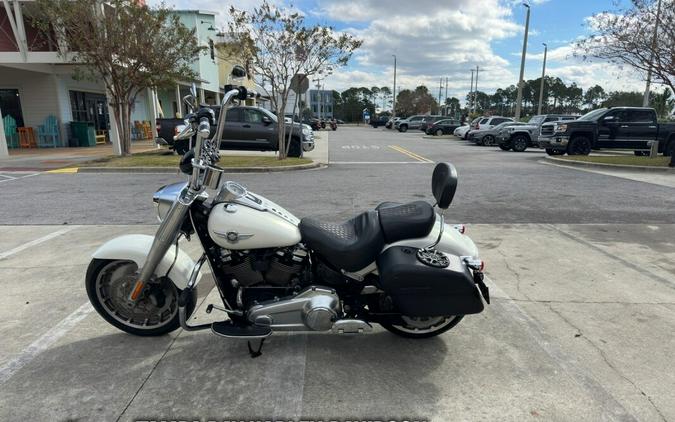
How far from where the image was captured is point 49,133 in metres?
19.1

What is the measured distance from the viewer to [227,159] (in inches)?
560

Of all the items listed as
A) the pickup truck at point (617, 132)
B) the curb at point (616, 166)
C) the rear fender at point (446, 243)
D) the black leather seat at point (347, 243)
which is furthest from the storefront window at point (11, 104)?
the pickup truck at point (617, 132)

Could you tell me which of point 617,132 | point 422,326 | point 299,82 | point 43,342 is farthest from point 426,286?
point 617,132

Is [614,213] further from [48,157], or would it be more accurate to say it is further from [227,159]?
[48,157]

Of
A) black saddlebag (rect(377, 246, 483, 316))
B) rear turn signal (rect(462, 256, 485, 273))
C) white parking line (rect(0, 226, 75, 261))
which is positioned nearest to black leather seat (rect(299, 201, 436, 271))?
black saddlebag (rect(377, 246, 483, 316))

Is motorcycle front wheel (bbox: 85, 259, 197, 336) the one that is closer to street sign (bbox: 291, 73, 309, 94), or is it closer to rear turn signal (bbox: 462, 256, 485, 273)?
rear turn signal (bbox: 462, 256, 485, 273)

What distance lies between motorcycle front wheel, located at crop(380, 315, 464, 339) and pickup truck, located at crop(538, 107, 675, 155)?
15.7 metres

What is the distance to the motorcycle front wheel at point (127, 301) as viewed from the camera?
319cm

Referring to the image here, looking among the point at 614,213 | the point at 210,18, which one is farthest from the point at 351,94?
the point at 614,213

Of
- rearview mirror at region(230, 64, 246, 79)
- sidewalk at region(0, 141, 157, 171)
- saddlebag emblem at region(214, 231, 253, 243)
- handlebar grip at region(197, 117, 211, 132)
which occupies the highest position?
rearview mirror at region(230, 64, 246, 79)

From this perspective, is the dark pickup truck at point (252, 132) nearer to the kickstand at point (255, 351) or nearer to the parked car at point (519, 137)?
the parked car at point (519, 137)

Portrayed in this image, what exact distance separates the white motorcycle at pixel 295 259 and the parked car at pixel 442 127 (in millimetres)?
35224

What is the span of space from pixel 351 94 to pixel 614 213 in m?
97.3

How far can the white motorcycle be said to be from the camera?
2730mm
